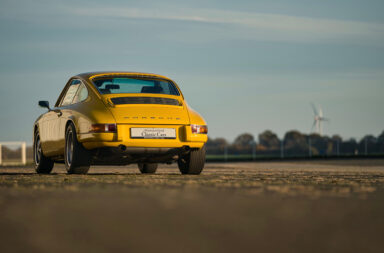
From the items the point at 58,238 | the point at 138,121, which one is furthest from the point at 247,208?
the point at 138,121

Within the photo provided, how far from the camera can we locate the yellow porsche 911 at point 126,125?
1017cm

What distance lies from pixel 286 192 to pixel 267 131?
111m

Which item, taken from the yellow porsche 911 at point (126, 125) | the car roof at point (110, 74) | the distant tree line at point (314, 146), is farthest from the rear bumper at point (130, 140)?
the distant tree line at point (314, 146)

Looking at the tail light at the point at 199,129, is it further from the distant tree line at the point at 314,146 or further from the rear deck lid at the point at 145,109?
the distant tree line at the point at 314,146

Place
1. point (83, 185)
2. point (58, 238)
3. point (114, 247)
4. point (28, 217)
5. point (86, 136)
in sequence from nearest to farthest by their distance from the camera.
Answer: point (114, 247) → point (58, 238) → point (28, 217) → point (83, 185) → point (86, 136)

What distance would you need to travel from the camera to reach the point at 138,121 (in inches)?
404

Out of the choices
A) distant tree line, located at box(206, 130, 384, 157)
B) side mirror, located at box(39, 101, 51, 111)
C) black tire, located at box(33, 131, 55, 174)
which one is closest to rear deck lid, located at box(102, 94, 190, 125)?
side mirror, located at box(39, 101, 51, 111)

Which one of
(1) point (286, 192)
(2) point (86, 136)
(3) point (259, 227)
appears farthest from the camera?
(2) point (86, 136)

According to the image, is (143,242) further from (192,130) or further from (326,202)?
(192,130)

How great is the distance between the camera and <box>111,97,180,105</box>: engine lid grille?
34.4 ft

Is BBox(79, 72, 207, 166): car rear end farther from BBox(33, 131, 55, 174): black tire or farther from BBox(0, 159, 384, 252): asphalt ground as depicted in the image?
BBox(0, 159, 384, 252): asphalt ground

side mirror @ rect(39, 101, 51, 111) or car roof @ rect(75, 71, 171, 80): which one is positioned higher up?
car roof @ rect(75, 71, 171, 80)

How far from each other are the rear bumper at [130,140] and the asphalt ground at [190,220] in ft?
9.35

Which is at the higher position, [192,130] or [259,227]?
[192,130]
